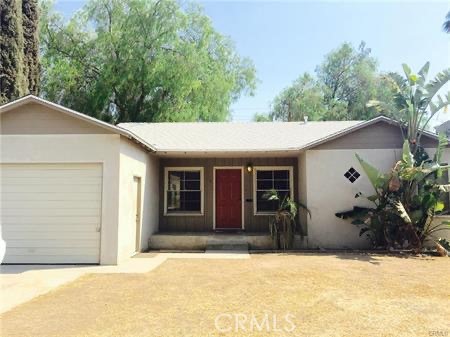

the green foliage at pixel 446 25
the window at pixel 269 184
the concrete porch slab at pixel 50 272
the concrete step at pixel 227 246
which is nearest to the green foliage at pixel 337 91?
the green foliage at pixel 446 25

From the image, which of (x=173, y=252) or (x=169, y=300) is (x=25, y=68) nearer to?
(x=173, y=252)

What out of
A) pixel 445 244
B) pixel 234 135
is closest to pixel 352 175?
pixel 445 244

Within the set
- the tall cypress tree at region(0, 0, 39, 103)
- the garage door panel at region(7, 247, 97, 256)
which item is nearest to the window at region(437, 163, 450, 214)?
the garage door panel at region(7, 247, 97, 256)

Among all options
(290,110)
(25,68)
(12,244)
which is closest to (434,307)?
(12,244)

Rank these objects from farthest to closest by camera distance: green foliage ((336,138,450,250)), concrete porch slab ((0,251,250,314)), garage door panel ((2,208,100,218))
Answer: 1. green foliage ((336,138,450,250))
2. garage door panel ((2,208,100,218))
3. concrete porch slab ((0,251,250,314))

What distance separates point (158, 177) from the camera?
11.9 metres

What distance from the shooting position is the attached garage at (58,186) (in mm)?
8070

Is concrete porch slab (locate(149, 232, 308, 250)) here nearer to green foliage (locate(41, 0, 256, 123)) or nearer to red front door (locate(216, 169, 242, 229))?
red front door (locate(216, 169, 242, 229))

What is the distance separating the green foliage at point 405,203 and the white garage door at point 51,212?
23.7ft

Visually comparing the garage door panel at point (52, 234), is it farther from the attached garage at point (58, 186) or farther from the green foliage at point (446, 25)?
the green foliage at point (446, 25)

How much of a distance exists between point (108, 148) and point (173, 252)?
372 cm

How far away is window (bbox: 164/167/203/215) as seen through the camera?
11961mm

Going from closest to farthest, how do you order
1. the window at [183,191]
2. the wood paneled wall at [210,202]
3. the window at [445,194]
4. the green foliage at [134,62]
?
the window at [445,194]
the wood paneled wall at [210,202]
the window at [183,191]
the green foliage at [134,62]

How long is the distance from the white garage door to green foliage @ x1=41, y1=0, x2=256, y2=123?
11917mm
